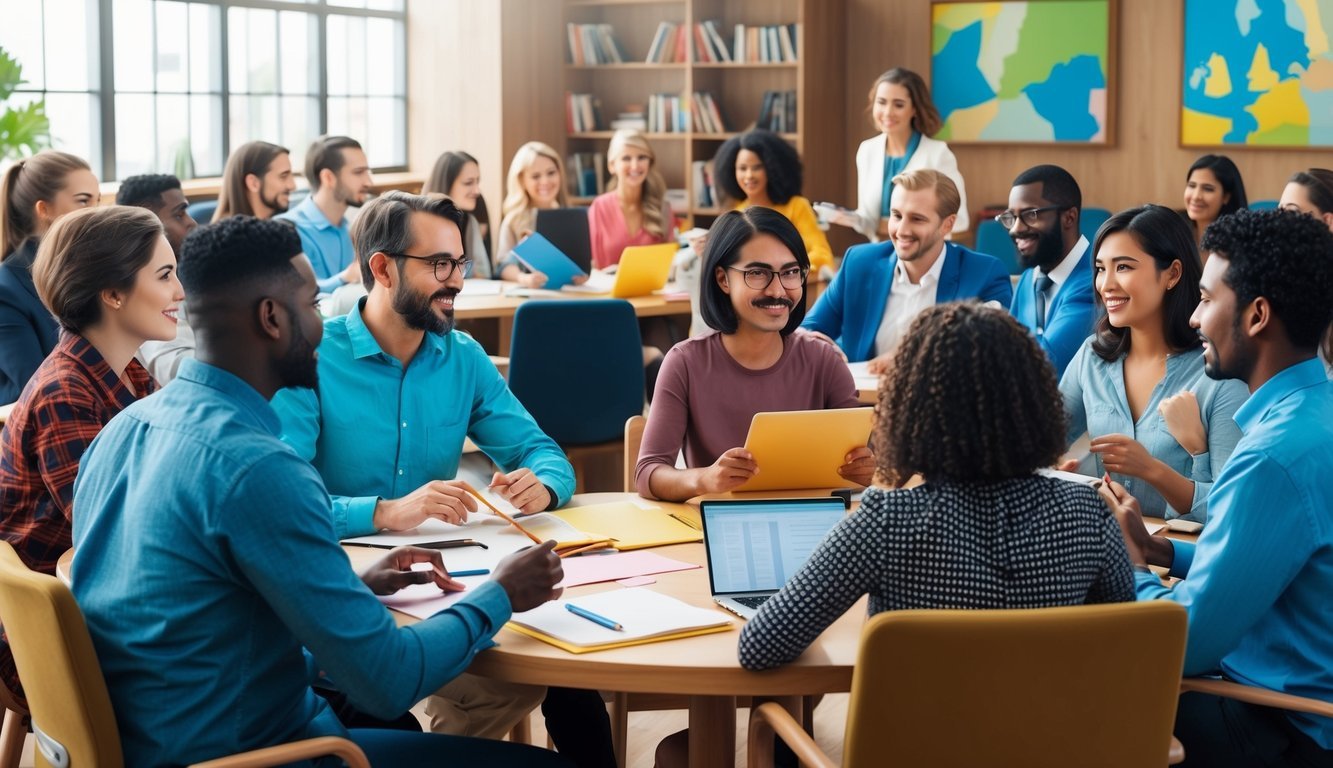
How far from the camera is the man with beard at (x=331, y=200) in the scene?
6031 millimetres

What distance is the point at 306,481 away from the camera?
173 cm

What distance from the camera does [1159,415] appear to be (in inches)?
109

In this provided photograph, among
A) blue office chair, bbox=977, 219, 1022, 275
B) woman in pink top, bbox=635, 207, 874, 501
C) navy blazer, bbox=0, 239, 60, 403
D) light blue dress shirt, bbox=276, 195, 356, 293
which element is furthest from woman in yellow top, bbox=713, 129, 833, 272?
navy blazer, bbox=0, 239, 60, 403

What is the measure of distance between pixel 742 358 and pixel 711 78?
580cm

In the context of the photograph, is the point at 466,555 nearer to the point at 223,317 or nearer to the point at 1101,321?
the point at 223,317

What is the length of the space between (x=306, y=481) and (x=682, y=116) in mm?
6971

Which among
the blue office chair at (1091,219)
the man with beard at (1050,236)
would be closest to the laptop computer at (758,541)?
the man with beard at (1050,236)

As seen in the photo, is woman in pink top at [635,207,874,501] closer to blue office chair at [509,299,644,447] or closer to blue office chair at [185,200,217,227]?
blue office chair at [509,299,644,447]

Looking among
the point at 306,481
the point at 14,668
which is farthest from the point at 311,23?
the point at 306,481

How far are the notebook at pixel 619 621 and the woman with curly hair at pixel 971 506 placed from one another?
0.27 meters

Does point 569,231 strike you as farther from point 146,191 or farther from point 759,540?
point 759,540

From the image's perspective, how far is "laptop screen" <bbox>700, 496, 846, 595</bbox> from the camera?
209cm

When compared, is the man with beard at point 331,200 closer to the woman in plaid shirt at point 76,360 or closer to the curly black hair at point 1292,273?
the woman in plaid shirt at point 76,360

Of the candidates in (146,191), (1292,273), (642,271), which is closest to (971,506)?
(1292,273)
